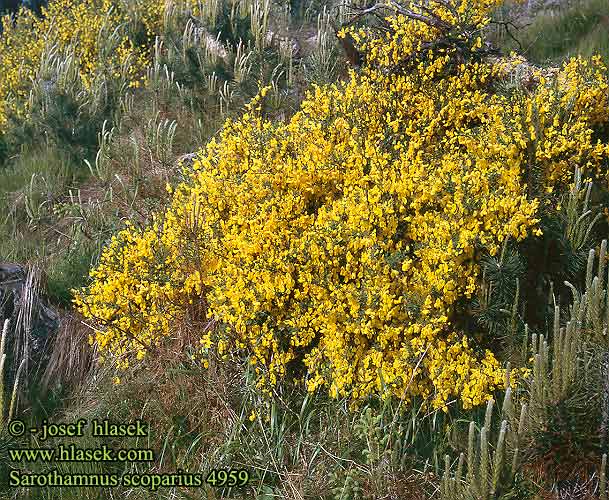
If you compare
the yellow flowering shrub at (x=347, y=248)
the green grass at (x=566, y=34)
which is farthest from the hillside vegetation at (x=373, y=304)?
the green grass at (x=566, y=34)

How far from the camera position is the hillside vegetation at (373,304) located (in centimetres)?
285

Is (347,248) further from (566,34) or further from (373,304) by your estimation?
(566,34)

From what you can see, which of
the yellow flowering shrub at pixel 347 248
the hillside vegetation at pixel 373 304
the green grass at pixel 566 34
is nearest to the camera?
the hillside vegetation at pixel 373 304

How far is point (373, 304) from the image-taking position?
3.09 m

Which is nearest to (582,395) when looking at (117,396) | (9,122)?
(117,396)

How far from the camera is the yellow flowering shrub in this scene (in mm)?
3121

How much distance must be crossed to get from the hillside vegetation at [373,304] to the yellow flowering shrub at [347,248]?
14mm

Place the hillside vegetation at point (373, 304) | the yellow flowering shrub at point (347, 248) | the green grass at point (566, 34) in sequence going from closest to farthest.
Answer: the hillside vegetation at point (373, 304) < the yellow flowering shrub at point (347, 248) < the green grass at point (566, 34)

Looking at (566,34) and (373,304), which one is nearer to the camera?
(373,304)

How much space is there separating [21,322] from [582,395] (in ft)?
9.56

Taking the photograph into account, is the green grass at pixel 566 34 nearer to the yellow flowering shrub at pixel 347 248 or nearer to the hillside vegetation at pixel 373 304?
the hillside vegetation at pixel 373 304

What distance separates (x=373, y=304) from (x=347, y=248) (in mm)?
368

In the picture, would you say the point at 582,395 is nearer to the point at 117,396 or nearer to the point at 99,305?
the point at 117,396

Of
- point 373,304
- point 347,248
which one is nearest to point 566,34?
point 347,248
